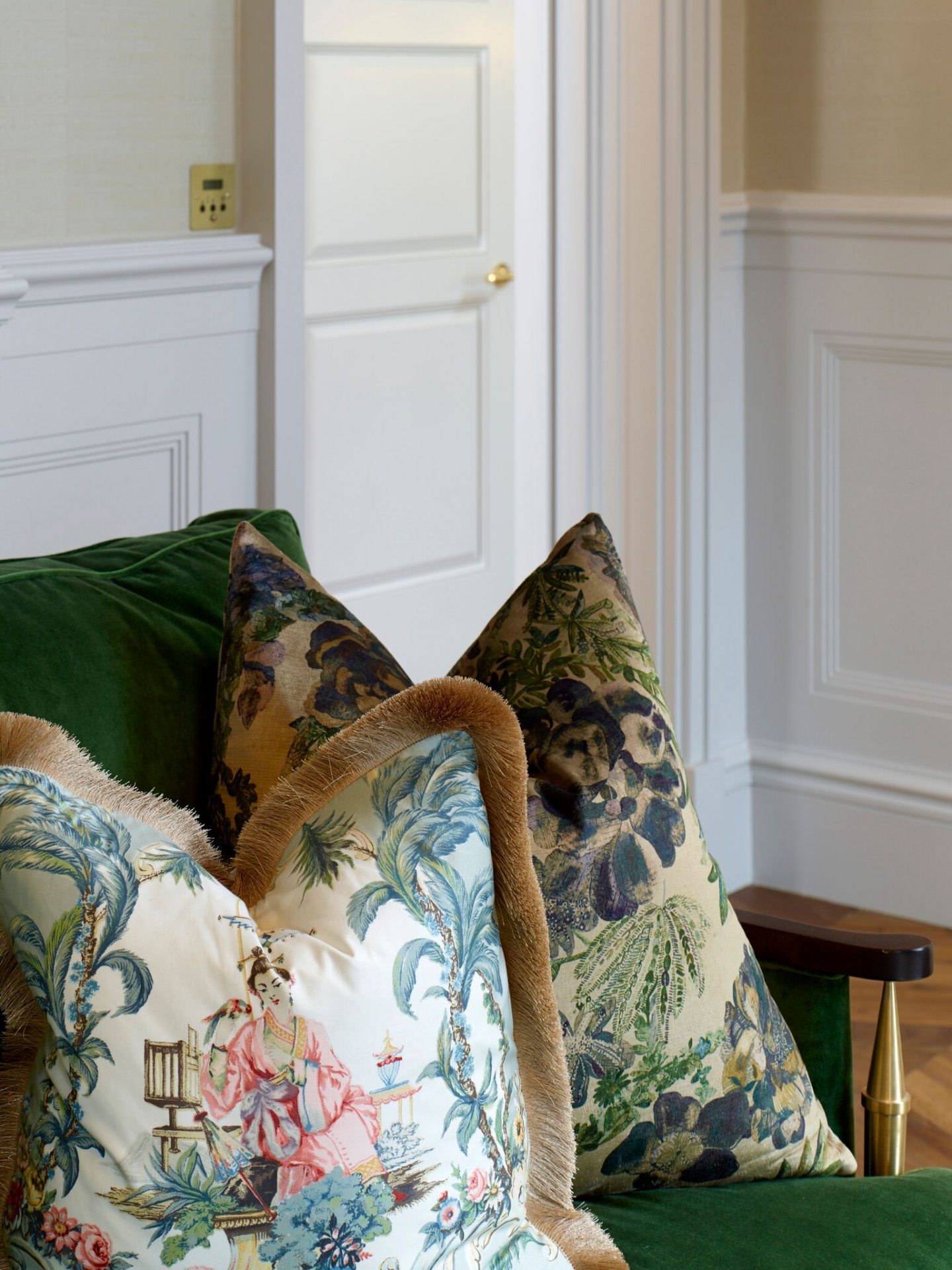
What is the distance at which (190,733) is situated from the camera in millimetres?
1212

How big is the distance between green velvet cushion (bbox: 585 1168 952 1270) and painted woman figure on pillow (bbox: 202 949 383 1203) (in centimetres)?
32

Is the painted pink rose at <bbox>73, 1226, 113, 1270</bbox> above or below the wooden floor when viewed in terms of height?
above

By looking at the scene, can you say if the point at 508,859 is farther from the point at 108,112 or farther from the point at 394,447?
the point at 394,447

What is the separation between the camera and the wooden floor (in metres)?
2.25

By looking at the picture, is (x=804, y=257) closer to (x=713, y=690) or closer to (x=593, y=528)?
(x=713, y=690)

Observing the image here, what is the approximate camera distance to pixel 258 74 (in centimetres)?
214

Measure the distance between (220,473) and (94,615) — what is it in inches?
40.1

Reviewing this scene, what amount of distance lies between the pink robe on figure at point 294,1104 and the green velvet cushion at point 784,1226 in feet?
1.04

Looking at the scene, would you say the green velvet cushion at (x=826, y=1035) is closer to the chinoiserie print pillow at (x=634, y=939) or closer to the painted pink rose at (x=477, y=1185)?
the chinoiserie print pillow at (x=634, y=939)

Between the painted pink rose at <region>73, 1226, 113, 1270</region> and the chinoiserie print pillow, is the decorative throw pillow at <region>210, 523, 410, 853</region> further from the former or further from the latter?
the painted pink rose at <region>73, 1226, 113, 1270</region>

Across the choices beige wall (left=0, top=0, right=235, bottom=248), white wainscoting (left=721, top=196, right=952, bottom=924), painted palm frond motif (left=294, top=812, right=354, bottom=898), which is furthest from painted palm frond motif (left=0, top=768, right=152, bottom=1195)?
white wainscoting (left=721, top=196, right=952, bottom=924)

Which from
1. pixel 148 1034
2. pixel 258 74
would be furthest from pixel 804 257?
pixel 148 1034

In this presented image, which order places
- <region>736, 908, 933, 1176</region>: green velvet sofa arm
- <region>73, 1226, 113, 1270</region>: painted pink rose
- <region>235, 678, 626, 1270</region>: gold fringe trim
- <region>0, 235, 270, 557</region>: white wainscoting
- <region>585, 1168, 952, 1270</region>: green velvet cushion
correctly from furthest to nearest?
<region>0, 235, 270, 557</region>: white wainscoting, <region>736, 908, 933, 1176</region>: green velvet sofa arm, <region>585, 1168, 952, 1270</region>: green velvet cushion, <region>235, 678, 626, 1270</region>: gold fringe trim, <region>73, 1226, 113, 1270</region>: painted pink rose

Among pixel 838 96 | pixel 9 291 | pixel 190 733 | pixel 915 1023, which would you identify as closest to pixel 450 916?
pixel 190 733
